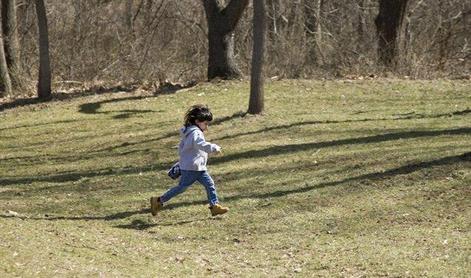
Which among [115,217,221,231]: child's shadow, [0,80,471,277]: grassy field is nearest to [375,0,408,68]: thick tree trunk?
[0,80,471,277]: grassy field

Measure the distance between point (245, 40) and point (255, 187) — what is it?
15.9 metres

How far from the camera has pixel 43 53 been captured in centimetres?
2295

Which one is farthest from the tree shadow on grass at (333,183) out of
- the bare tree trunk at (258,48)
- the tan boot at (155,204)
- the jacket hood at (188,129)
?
the bare tree trunk at (258,48)

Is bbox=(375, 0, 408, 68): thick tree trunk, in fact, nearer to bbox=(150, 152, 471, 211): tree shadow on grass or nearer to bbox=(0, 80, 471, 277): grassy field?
bbox=(0, 80, 471, 277): grassy field

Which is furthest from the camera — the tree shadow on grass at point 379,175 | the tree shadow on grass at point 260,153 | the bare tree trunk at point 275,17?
the bare tree trunk at point 275,17

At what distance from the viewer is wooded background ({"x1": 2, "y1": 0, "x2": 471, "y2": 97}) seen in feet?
82.4

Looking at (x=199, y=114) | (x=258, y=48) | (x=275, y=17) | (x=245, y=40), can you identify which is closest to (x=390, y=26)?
(x=245, y=40)

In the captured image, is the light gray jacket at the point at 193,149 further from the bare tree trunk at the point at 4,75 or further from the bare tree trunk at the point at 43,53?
the bare tree trunk at the point at 4,75

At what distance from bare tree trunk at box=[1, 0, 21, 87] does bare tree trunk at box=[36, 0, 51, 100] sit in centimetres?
229

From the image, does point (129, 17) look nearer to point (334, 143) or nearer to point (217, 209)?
point (334, 143)

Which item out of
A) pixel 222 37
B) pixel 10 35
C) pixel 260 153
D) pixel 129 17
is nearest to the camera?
pixel 260 153

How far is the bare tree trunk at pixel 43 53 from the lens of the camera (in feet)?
74.9

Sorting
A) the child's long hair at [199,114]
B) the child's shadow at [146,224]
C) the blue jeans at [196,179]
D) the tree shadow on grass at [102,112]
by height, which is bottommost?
the tree shadow on grass at [102,112]

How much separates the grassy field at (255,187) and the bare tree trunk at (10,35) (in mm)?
3389
